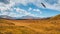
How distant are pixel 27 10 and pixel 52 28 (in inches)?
89.2

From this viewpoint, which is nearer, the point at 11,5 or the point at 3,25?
the point at 3,25

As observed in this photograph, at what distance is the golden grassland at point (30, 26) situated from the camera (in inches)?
411

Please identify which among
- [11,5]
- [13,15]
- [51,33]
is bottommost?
[51,33]

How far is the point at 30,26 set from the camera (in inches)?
430

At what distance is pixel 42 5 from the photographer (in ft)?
38.2

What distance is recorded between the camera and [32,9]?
11633mm

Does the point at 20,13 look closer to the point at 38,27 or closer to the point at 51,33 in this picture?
the point at 38,27

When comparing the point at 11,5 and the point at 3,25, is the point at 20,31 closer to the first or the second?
the point at 3,25

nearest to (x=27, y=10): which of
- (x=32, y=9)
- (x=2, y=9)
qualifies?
(x=32, y=9)

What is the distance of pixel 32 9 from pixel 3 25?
246cm

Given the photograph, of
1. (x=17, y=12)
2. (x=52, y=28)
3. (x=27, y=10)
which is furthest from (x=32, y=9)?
(x=52, y=28)

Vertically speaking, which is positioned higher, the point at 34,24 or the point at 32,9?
the point at 32,9

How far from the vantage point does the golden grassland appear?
10.4 metres

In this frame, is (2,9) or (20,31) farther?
(2,9)
